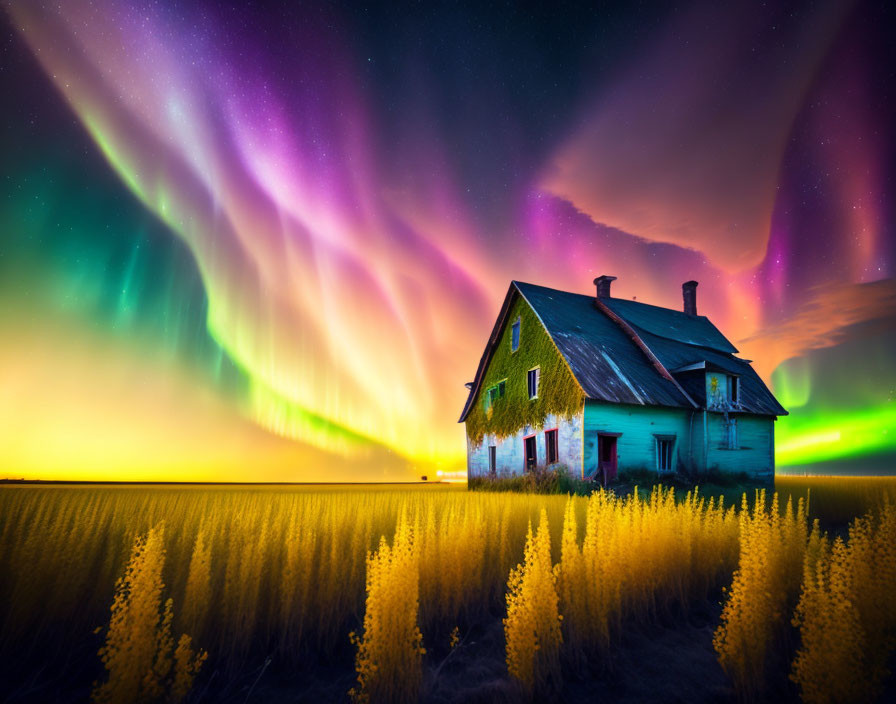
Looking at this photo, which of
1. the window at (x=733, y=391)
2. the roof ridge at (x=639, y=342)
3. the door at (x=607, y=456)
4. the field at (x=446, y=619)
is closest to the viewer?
the field at (x=446, y=619)

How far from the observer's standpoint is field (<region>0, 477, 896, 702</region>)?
3619 mm

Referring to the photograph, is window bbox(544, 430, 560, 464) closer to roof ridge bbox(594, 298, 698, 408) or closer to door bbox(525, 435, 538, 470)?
door bbox(525, 435, 538, 470)

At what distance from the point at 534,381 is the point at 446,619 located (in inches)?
641

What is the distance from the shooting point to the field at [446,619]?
11.9 ft

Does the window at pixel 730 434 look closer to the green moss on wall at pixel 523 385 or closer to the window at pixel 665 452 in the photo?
the window at pixel 665 452

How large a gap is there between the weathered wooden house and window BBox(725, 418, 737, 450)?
0.05 m

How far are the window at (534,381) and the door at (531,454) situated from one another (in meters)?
1.95

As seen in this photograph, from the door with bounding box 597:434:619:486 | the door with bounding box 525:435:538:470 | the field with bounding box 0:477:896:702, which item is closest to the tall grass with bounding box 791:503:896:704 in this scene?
the field with bounding box 0:477:896:702

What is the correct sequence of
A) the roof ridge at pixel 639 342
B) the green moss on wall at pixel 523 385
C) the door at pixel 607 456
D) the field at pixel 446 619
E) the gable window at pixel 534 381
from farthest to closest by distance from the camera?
the gable window at pixel 534 381, the roof ridge at pixel 639 342, the green moss on wall at pixel 523 385, the door at pixel 607 456, the field at pixel 446 619

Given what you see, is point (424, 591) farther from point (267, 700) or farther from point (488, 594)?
point (267, 700)

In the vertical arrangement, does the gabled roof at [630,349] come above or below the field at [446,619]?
above

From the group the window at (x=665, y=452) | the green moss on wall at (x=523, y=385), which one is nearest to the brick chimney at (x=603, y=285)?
the green moss on wall at (x=523, y=385)

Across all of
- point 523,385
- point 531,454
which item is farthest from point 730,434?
point 523,385

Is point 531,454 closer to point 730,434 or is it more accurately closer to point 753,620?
point 730,434
